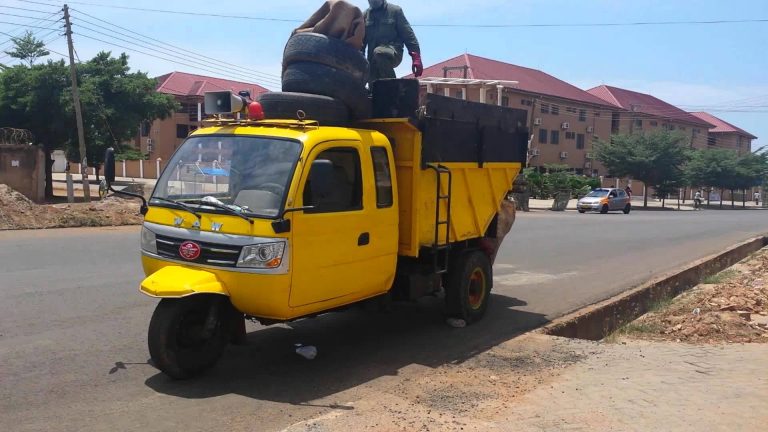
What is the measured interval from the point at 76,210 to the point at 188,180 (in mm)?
14887

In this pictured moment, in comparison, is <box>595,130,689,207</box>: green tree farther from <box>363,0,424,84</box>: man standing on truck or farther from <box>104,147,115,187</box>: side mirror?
<box>104,147,115,187</box>: side mirror

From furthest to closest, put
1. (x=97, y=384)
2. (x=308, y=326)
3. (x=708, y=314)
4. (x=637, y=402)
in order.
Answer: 1. (x=708, y=314)
2. (x=308, y=326)
3. (x=97, y=384)
4. (x=637, y=402)

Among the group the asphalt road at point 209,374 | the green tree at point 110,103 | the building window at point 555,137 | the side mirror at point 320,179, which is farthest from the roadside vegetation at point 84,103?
the building window at point 555,137

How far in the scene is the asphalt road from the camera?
15.6 feet

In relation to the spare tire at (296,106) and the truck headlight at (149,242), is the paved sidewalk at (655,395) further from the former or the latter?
the truck headlight at (149,242)

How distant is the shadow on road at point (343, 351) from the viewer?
17.4ft

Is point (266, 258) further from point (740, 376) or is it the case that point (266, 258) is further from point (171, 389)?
point (740, 376)

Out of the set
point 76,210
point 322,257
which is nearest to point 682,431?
point 322,257

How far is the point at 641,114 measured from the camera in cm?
7300

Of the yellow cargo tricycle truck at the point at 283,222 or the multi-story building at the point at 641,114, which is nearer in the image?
the yellow cargo tricycle truck at the point at 283,222

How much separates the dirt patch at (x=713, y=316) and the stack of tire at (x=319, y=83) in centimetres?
403

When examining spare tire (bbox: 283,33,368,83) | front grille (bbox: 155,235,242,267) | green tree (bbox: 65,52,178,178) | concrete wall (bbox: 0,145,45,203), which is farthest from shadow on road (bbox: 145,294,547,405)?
green tree (bbox: 65,52,178,178)

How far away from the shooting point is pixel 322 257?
18.0 feet

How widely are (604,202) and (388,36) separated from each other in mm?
33446
